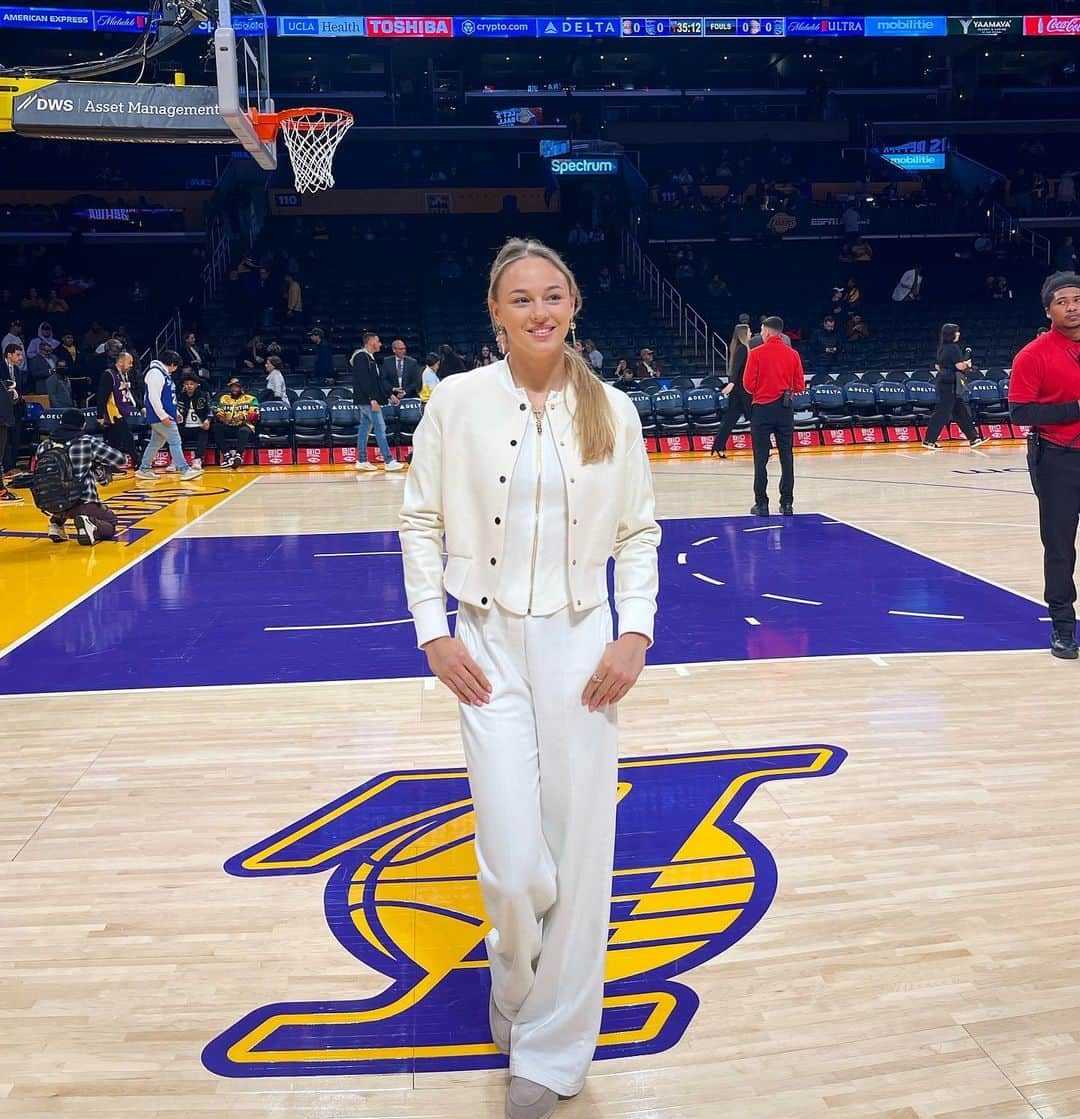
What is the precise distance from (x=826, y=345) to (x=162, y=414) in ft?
41.4

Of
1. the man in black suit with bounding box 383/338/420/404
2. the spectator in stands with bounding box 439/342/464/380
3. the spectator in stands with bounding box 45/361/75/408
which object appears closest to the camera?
the spectator in stands with bounding box 439/342/464/380

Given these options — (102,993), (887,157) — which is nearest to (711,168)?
(887,157)

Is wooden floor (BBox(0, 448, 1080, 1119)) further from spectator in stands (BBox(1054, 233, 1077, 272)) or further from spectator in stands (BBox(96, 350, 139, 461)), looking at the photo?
spectator in stands (BBox(1054, 233, 1077, 272))

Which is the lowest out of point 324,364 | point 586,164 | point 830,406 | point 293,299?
point 830,406

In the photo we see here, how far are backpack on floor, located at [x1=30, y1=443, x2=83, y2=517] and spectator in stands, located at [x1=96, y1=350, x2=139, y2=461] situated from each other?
4.30 metres

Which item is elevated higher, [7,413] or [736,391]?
[7,413]

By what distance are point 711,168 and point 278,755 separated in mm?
28191

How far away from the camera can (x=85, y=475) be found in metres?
10.3

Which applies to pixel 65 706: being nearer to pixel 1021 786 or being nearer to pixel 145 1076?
pixel 145 1076

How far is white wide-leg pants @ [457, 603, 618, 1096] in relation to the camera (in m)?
2.48

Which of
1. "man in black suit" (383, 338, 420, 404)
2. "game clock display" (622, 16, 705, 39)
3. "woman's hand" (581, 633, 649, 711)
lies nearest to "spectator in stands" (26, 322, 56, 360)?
"man in black suit" (383, 338, 420, 404)

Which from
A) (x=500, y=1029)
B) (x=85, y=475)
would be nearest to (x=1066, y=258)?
(x=85, y=475)

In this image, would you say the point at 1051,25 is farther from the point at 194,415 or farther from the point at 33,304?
the point at 33,304

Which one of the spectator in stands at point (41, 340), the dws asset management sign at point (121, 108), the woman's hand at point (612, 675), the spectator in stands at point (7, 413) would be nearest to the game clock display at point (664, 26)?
the spectator in stands at point (41, 340)
